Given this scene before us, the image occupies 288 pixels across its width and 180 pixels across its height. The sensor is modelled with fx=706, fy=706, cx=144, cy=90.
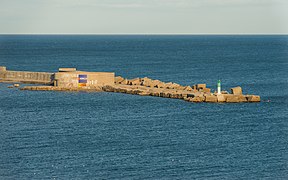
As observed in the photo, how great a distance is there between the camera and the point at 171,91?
102 meters

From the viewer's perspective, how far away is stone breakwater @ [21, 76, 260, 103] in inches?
3762

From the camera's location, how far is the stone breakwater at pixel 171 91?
314 feet

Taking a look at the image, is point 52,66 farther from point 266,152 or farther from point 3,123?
point 266,152

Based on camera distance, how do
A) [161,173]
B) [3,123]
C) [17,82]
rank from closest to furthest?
[161,173] < [3,123] < [17,82]

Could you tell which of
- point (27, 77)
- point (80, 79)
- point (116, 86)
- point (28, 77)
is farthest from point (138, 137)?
point (27, 77)

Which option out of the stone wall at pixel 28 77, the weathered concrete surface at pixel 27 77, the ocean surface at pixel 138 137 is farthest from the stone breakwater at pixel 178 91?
the weathered concrete surface at pixel 27 77

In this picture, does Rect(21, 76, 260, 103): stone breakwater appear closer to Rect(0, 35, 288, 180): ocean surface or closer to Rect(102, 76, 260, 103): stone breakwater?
Rect(102, 76, 260, 103): stone breakwater

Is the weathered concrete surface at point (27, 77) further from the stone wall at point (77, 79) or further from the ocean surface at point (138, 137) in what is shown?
Answer: the ocean surface at point (138, 137)

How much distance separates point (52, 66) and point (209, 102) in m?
78.2

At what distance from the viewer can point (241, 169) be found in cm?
5812

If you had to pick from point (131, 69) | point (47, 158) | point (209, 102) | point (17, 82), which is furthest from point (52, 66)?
point (47, 158)

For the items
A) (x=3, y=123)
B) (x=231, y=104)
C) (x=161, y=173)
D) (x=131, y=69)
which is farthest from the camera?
(x=131, y=69)

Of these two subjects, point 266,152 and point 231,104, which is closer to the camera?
point 266,152

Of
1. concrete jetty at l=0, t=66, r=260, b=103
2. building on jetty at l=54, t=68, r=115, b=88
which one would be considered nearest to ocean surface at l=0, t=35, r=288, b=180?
concrete jetty at l=0, t=66, r=260, b=103
